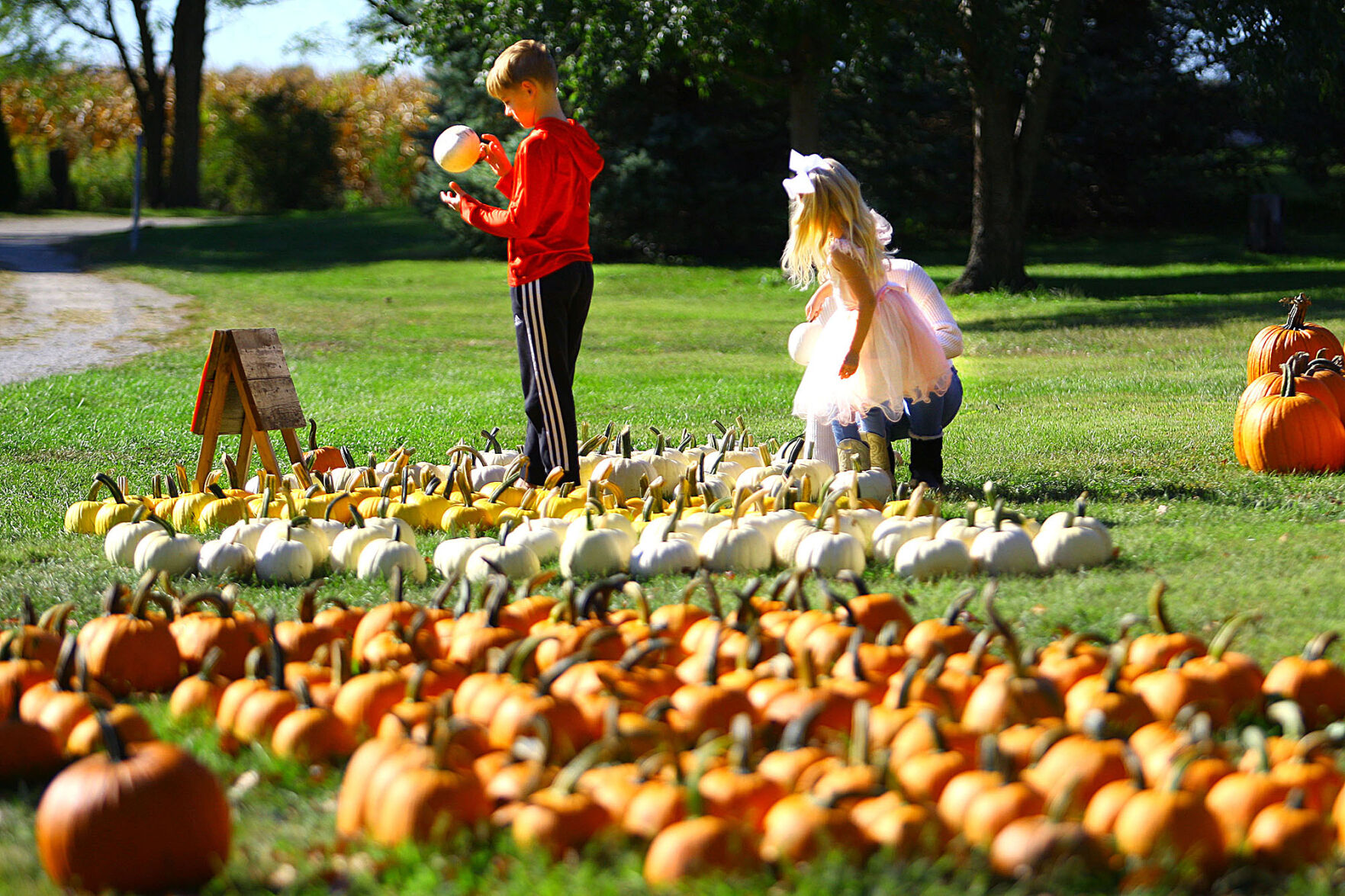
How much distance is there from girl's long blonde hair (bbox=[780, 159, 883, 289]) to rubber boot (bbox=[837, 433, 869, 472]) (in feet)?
2.36

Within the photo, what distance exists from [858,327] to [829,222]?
46 centimetres

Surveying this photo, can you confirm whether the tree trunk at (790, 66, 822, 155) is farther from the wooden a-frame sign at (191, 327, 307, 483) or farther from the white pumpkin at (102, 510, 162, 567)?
the white pumpkin at (102, 510, 162, 567)

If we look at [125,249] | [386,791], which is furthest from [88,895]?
[125,249]

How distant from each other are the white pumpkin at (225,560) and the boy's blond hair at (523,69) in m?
2.16

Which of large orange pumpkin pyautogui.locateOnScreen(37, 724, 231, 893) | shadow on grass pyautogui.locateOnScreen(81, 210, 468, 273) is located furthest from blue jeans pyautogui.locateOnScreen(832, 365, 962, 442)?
shadow on grass pyautogui.locateOnScreen(81, 210, 468, 273)

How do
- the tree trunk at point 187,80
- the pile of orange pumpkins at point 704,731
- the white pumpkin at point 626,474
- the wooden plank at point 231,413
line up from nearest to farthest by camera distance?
1. the pile of orange pumpkins at point 704,731
2. the white pumpkin at point 626,474
3. the wooden plank at point 231,413
4. the tree trunk at point 187,80

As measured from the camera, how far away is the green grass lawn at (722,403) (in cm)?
351

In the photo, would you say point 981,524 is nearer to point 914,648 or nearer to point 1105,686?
point 914,648

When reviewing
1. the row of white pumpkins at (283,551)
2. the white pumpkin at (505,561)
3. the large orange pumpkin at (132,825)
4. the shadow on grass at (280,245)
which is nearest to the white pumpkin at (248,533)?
the row of white pumpkins at (283,551)

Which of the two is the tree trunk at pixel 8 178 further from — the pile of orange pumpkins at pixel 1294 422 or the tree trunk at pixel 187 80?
the pile of orange pumpkins at pixel 1294 422

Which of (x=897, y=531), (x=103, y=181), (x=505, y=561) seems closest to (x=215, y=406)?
(x=505, y=561)

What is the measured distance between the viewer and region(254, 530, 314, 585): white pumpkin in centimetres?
436

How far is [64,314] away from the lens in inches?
614

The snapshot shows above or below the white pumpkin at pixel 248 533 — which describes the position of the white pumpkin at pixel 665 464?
above
